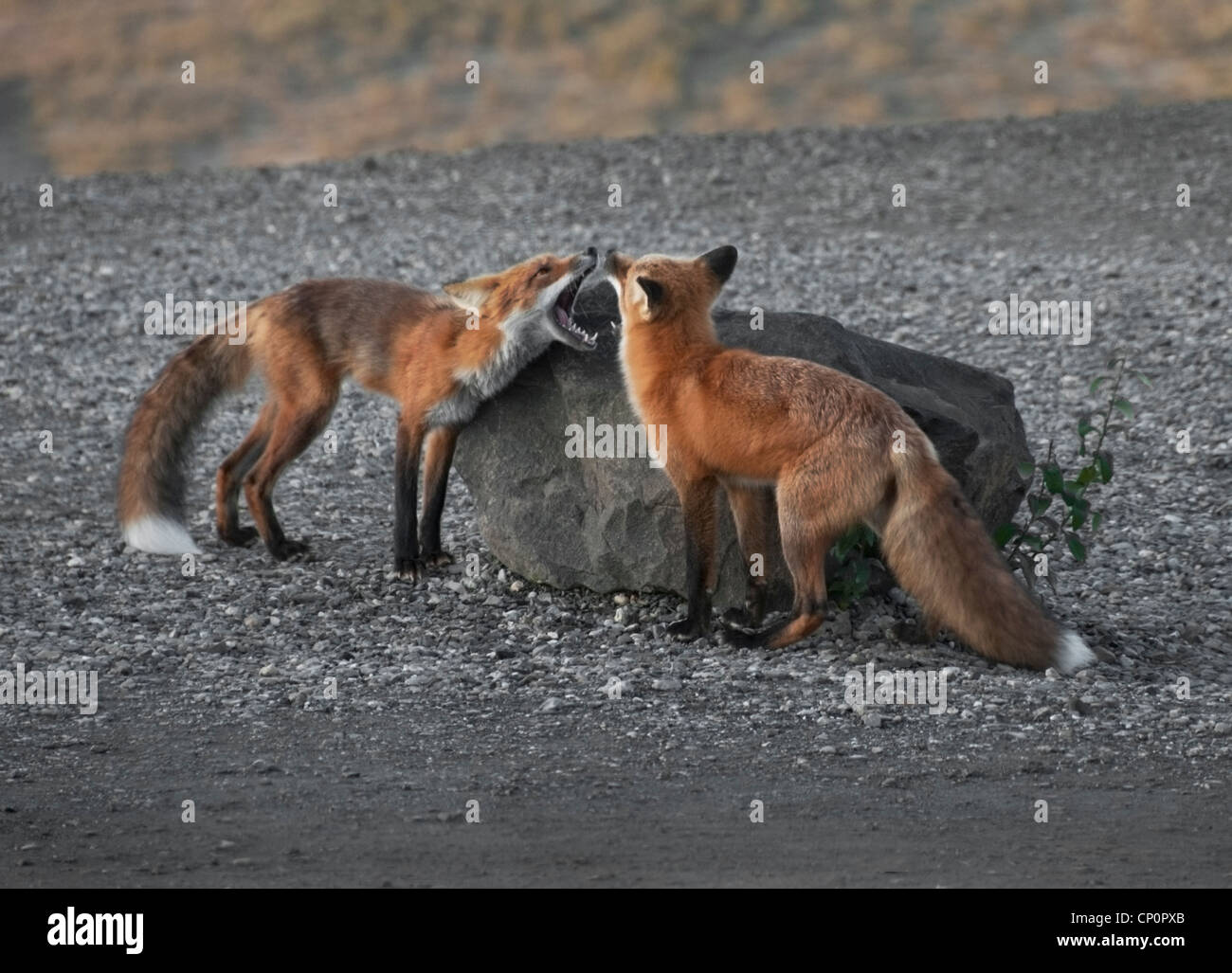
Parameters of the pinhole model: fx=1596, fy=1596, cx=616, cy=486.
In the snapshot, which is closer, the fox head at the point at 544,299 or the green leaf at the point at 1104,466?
the green leaf at the point at 1104,466

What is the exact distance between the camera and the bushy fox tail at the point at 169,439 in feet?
26.9

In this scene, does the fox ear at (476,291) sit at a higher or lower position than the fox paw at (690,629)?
higher

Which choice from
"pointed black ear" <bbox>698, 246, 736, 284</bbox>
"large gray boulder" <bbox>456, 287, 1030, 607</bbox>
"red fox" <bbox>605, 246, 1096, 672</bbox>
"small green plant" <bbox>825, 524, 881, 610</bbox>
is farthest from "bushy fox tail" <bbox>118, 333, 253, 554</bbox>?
"small green plant" <bbox>825, 524, 881, 610</bbox>

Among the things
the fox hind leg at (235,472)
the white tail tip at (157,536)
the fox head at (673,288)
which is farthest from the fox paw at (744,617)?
the white tail tip at (157,536)

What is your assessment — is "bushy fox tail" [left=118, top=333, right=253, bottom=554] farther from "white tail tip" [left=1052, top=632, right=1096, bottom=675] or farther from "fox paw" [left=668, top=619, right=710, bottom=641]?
"white tail tip" [left=1052, top=632, right=1096, bottom=675]

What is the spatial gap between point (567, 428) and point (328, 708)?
1.95 metres

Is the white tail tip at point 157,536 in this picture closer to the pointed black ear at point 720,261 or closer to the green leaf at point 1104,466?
the pointed black ear at point 720,261

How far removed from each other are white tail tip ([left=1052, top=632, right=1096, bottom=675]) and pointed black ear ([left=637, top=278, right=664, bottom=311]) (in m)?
2.13

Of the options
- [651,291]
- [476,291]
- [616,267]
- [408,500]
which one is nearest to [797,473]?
[651,291]

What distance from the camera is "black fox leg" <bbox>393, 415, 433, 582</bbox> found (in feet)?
25.6

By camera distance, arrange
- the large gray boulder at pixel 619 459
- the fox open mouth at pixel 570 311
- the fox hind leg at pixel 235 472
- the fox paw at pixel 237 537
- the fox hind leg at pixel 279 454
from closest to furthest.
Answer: the large gray boulder at pixel 619 459 → the fox open mouth at pixel 570 311 → the fox hind leg at pixel 279 454 → the fox hind leg at pixel 235 472 → the fox paw at pixel 237 537

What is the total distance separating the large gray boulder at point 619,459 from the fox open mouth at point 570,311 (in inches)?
5.3

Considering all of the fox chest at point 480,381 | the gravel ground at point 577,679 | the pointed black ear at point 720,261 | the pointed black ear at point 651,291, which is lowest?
the gravel ground at point 577,679

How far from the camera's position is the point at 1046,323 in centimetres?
1275
